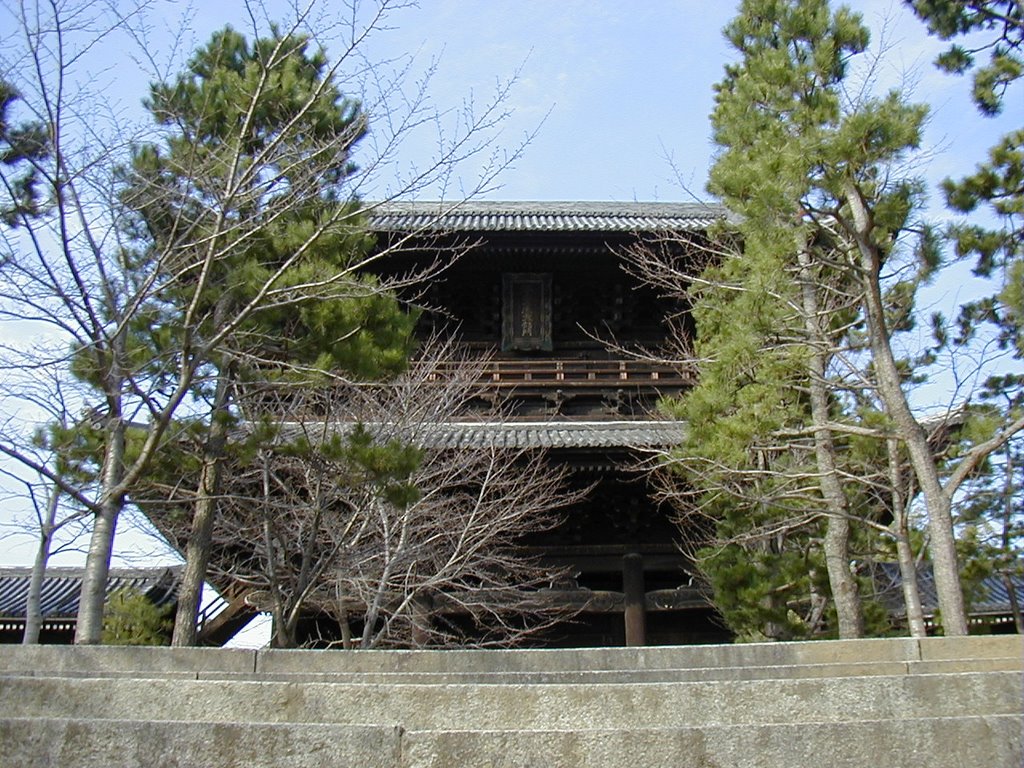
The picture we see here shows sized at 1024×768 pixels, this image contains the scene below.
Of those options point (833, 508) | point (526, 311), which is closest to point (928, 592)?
point (833, 508)

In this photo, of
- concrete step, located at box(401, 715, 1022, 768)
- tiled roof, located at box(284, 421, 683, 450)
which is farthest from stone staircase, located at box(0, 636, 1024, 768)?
tiled roof, located at box(284, 421, 683, 450)

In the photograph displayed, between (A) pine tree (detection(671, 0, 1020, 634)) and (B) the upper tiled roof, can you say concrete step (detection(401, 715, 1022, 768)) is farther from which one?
(B) the upper tiled roof

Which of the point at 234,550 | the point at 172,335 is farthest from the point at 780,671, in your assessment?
the point at 234,550

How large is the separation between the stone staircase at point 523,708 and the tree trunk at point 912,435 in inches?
48.1

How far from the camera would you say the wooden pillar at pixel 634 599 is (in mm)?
11125

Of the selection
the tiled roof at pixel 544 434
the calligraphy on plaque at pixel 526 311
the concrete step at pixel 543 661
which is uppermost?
the calligraphy on plaque at pixel 526 311

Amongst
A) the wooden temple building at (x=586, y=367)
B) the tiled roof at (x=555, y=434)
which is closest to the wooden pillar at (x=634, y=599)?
the wooden temple building at (x=586, y=367)

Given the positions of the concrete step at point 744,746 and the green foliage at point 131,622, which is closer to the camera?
the concrete step at point 744,746

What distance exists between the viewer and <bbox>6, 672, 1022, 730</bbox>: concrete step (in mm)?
3922

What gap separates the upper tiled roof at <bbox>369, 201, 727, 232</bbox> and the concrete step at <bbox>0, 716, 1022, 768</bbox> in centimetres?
784

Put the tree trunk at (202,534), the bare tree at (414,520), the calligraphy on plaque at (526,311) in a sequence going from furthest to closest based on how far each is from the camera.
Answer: the calligraphy on plaque at (526,311)
the bare tree at (414,520)
the tree trunk at (202,534)

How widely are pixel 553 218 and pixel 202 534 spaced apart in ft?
24.6

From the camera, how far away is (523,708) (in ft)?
12.8

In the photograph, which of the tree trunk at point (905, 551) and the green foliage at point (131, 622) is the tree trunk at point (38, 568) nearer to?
the green foliage at point (131, 622)
